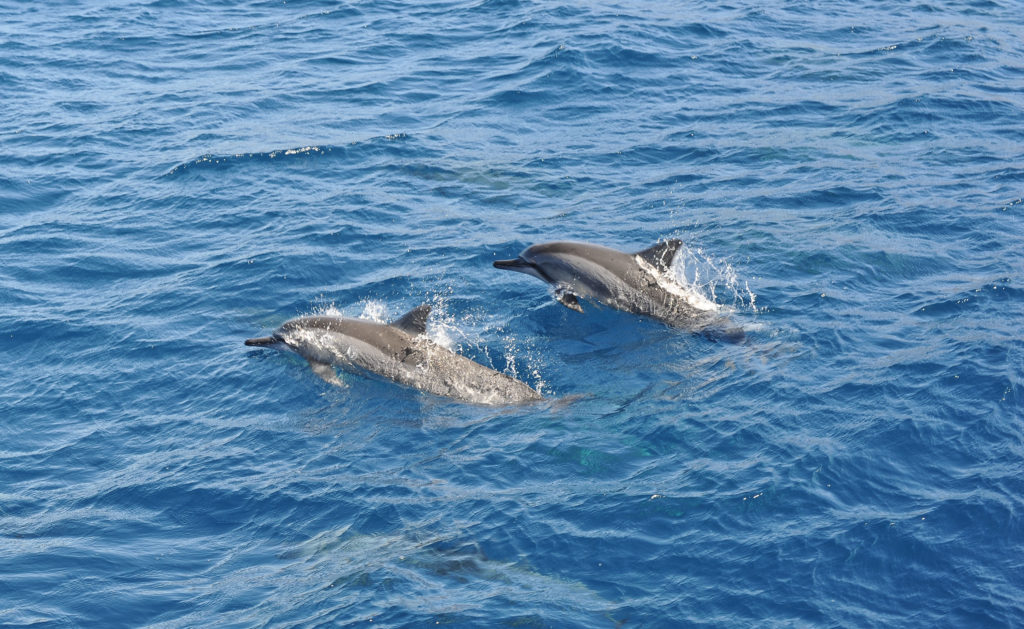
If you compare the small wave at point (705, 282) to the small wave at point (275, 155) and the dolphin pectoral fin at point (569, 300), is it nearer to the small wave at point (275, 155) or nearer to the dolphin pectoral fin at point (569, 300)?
the dolphin pectoral fin at point (569, 300)

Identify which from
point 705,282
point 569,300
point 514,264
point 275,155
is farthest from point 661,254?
point 275,155

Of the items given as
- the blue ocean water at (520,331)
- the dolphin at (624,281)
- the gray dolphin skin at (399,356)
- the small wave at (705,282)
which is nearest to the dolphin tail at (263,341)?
the gray dolphin skin at (399,356)

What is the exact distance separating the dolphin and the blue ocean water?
376 millimetres

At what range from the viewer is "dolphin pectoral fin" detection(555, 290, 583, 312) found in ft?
50.6

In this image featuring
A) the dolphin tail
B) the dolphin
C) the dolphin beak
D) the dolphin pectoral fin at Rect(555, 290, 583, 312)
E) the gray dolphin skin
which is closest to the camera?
the gray dolphin skin

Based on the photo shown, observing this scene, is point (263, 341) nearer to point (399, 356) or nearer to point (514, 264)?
point (399, 356)

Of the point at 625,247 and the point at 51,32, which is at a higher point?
the point at 51,32

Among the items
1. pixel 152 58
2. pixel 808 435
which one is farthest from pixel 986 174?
pixel 152 58

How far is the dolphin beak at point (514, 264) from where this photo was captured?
16.0 m

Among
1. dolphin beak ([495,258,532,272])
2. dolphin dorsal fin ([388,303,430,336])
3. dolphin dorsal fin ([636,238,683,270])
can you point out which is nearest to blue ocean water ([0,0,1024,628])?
dolphin beak ([495,258,532,272])

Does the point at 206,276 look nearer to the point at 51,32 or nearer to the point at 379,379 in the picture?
the point at 379,379

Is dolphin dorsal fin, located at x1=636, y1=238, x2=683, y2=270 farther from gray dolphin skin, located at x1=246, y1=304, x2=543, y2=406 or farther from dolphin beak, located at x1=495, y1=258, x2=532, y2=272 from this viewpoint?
gray dolphin skin, located at x1=246, y1=304, x2=543, y2=406

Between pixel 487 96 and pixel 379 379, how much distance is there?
38.7 ft

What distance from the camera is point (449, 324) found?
49.8ft
